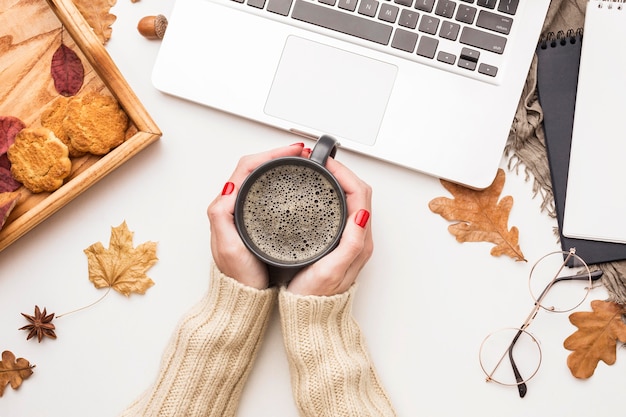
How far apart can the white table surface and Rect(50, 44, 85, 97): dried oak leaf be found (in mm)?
71

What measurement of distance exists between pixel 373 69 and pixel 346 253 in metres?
0.31

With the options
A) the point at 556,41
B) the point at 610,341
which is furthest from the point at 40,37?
the point at 610,341

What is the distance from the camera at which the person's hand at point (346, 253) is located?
884mm

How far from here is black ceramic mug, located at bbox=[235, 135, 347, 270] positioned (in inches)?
34.4

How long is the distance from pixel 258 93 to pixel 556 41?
51 cm

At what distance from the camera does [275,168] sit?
88cm

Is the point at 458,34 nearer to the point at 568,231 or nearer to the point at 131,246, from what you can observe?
the point at 568,231

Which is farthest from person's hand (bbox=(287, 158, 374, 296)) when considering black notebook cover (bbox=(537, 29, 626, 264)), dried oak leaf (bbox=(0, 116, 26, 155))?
dried oak leaf (bbox=(0, 116, 26, 155))

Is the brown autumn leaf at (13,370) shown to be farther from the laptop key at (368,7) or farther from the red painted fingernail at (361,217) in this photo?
the laptop key at (368,7)

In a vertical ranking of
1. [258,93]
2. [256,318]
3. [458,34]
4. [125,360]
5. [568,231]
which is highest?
[458,34]

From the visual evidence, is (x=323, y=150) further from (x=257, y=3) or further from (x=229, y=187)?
(x=257, y=3)

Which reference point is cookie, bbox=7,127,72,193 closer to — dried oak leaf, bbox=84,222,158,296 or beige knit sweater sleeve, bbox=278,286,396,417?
dried oak leaf, bbox=84,222,158,296

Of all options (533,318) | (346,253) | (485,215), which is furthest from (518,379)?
(346,253)

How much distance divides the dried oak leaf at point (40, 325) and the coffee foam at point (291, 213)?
42 cm
